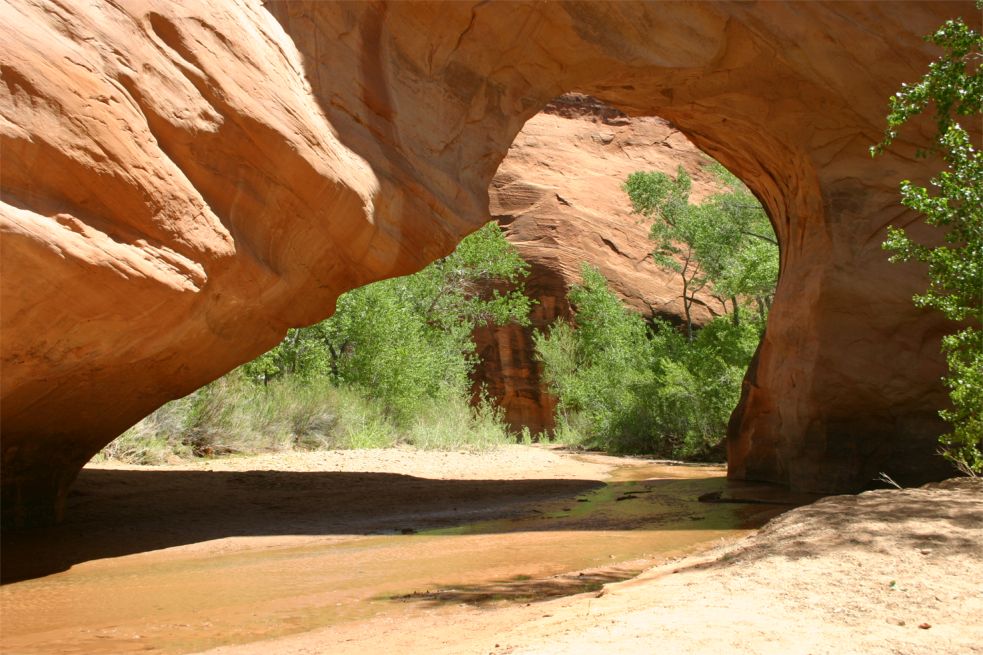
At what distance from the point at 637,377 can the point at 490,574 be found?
48.9 feet

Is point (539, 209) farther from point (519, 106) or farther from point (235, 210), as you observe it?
point (235, 210)

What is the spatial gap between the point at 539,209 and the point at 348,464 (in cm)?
1750

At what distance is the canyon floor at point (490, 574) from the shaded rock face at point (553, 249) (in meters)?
17.8

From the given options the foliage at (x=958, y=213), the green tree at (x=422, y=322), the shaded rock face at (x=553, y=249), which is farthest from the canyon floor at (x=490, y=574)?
the shaded rock face at (x=553, y=249)

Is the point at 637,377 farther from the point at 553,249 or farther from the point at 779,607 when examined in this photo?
the point at 779,607

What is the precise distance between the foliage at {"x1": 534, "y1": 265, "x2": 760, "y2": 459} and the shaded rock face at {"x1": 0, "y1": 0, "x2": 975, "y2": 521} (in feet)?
17.8

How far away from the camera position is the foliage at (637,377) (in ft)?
55.4

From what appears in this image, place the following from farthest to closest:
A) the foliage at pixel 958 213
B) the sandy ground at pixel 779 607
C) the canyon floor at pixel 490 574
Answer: the foliage at pixel 958 213
the canyon floor at pixel 490 574
the sandy ground at pixel 779 607

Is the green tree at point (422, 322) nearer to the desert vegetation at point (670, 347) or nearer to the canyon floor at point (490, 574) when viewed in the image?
the desert vegetation at point (670, 347)

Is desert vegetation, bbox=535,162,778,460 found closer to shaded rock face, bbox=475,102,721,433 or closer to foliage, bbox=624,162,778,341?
foliage, bbox=624,162,778,341

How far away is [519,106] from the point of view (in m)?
9.06

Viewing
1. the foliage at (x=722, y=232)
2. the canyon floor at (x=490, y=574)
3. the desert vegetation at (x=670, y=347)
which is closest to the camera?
the canyon floor at (x=490, y=574)

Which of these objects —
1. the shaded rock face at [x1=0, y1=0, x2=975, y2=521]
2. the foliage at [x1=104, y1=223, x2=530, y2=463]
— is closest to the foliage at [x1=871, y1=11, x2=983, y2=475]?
the shaded rock face at [x1=0, y1=0, x2=975, y2=521]

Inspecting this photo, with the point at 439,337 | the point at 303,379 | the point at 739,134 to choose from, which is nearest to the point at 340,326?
the point at 303,379
